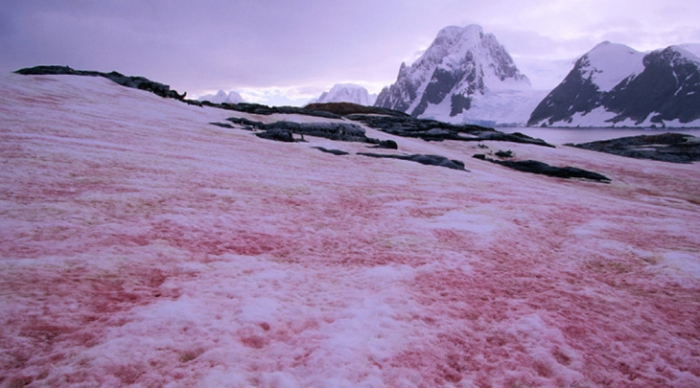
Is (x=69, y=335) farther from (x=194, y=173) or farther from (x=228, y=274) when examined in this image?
(x=194, y=173)

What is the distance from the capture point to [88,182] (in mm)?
9055

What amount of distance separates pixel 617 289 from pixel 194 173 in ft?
36.8

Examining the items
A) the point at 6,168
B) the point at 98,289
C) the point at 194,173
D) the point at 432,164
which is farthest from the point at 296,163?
the point at 98,289

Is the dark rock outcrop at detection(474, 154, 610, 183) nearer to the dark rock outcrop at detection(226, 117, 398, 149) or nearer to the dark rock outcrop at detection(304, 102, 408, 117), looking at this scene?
the dark rock outcrop at detection(226, 117, 398, 149)

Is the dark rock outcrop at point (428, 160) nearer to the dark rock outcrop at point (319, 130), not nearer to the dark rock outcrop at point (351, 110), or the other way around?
the dark rock outcrop at point (319, 130)

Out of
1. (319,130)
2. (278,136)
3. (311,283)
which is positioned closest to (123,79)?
(319,130)

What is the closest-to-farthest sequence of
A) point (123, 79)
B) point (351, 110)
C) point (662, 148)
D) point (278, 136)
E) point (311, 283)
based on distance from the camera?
point (311, 283), point (278, 136), point (123, 79), point (662, 148), point (351, 110)

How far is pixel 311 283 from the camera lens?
5.77 meters

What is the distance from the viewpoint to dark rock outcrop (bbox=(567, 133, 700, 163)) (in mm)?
43281

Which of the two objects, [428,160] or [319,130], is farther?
[319,130]

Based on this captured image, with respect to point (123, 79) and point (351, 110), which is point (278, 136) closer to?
point (123, 79)

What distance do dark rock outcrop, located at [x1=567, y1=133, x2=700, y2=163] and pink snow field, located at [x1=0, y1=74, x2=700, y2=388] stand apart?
4234cm

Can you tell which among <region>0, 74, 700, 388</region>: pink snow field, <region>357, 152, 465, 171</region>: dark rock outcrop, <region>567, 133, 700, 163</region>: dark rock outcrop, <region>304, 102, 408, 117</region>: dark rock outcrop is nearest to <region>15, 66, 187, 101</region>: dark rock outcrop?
<region>357, 152, 465, 171</region>: dark rock outcrop

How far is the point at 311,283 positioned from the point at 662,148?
68879 mm
